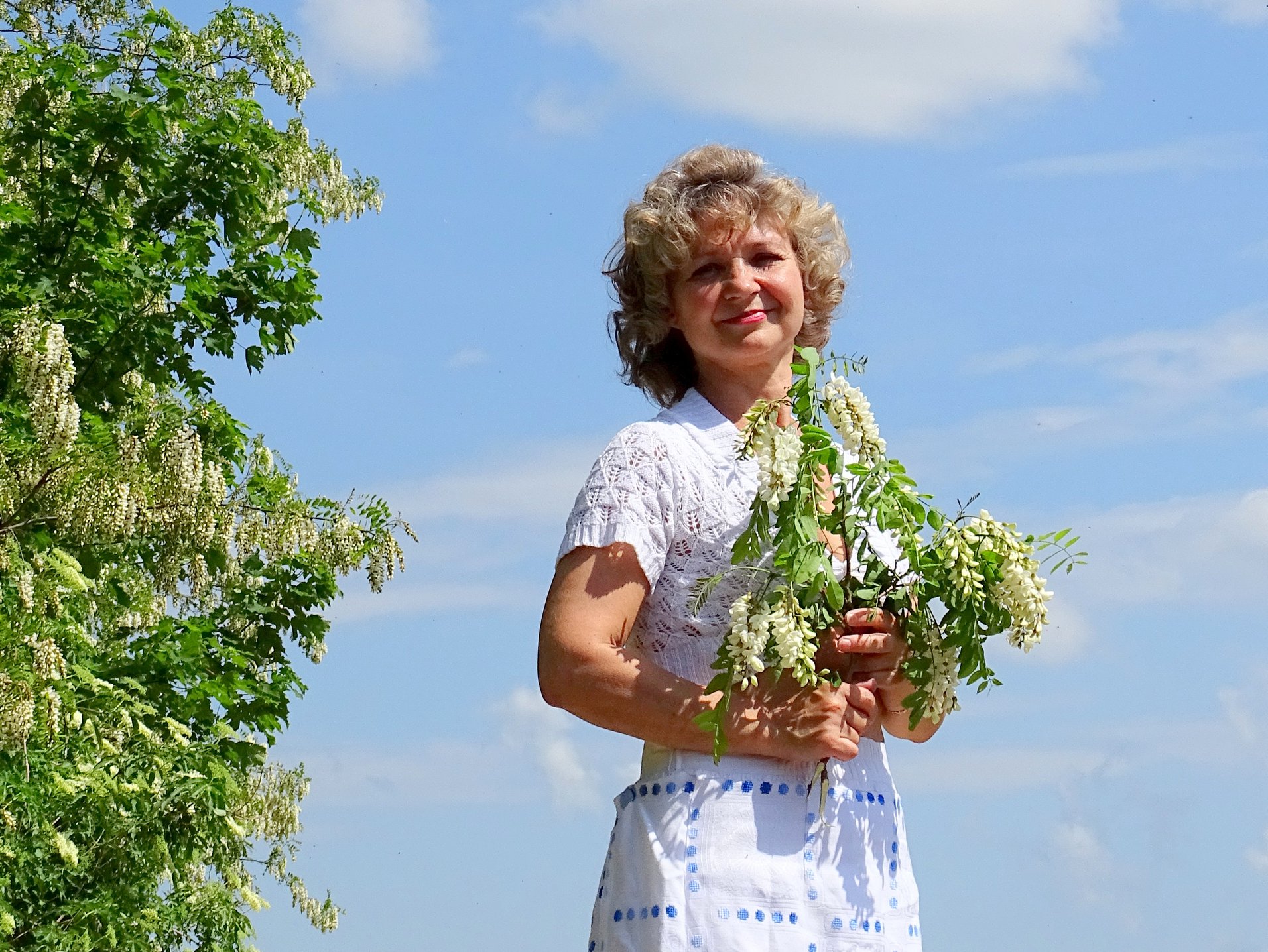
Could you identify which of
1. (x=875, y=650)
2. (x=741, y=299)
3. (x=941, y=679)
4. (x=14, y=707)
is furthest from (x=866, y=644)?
(x=14, y=707)

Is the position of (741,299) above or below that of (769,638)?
above

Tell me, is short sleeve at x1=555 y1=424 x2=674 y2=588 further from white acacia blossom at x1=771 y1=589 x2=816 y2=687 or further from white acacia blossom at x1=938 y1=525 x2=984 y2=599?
white acacia blossom at x1=938 y1=525 x2=984 y2=599

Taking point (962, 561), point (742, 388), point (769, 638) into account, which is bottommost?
point (769, 638)

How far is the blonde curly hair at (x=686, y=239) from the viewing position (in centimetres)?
307

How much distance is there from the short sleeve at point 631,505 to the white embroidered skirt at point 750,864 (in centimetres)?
38

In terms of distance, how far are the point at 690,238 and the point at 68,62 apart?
7186 millimetres

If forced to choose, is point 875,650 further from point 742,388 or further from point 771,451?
point 742,388

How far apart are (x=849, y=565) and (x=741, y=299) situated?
60cm

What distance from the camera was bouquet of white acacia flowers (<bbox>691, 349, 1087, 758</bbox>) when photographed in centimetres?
259

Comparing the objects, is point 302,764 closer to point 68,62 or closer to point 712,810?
point 68,62

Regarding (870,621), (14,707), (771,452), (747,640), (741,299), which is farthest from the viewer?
(14,707)

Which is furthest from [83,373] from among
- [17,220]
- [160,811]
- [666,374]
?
[666,374]

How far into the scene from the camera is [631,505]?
9.11 feet

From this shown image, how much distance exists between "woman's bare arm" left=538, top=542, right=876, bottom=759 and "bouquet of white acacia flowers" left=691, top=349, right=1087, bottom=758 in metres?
0.05
